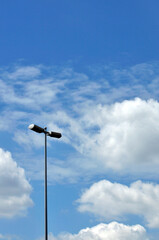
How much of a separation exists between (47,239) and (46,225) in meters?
0.80

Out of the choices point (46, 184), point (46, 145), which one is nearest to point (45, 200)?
point (46, 184)

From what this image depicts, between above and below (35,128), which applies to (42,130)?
above

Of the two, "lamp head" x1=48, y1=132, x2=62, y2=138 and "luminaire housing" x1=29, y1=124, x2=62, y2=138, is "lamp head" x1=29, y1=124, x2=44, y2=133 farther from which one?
"lamp head" x1=48, y1=132, x2=62, y2=138

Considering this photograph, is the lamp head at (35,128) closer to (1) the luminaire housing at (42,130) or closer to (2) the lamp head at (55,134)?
(1) the luminaire housing at (42,130)

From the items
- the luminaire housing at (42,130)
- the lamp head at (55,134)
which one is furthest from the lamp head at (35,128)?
the lamp head at (55,134)

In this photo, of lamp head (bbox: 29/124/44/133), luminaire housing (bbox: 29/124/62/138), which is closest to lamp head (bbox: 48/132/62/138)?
luminaire housing (bbox: 29/124/62/138)

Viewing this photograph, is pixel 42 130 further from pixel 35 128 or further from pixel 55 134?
pixel 55 134

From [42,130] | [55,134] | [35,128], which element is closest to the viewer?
[35,128]

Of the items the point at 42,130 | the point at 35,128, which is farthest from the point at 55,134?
the point at 35,128

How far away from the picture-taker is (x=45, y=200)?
2816 centimetres

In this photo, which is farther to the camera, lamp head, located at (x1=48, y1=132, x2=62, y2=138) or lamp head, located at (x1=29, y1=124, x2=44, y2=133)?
lamp head, located at (x1=48, y1=132, x2=62, y2=138)

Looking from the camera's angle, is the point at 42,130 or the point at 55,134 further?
the point at 55,134

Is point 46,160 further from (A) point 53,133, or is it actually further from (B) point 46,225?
(B) point 46,225

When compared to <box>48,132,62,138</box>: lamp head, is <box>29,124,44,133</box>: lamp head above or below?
below
